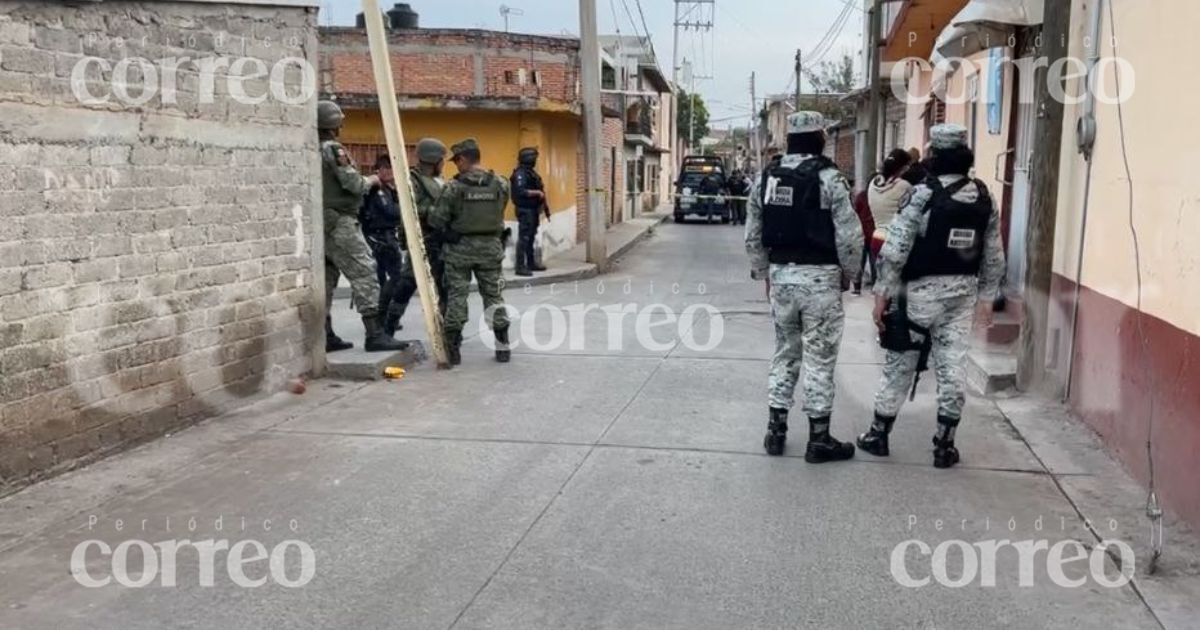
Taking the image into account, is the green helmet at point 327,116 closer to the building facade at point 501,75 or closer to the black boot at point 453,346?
the black boot at point 453,346

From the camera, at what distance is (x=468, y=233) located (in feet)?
26.0

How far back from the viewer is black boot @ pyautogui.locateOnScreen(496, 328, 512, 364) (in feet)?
26.9

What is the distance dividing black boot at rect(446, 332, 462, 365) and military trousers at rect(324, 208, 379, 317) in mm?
632

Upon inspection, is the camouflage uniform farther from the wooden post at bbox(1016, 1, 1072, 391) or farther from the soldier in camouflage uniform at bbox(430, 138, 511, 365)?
the wooden post at bbox(1016, 1, 1072, 391)

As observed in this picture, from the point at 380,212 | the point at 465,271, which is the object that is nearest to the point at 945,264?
the point at 465,271

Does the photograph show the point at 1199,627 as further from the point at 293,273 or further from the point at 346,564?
the point at 293,273

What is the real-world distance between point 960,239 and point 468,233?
403cm

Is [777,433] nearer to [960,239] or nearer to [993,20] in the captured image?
[960,239]

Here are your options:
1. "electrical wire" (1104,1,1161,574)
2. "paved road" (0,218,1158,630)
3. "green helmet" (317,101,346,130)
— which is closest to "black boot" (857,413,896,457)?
"paved road" (0,218,1158,630)

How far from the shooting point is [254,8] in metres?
6.53

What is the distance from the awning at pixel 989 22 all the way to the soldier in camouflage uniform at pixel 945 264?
2.81 metres

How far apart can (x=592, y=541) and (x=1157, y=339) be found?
2860mm

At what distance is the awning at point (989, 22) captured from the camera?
778 cm

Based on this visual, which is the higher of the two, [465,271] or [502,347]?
[465,271]
